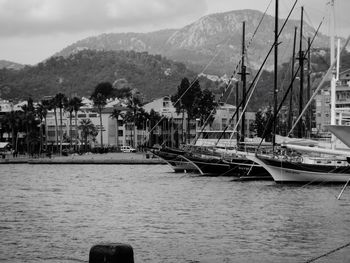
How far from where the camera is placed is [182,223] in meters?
40.1

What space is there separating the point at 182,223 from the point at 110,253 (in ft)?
77.1

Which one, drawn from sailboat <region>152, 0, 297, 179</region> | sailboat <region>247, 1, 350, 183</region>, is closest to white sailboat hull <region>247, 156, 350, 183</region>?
sailboat <region>247, 1, 350, 183</region>

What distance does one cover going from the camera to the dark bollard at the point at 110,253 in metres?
16.6

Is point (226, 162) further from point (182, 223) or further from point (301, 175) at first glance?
point (182, 223)

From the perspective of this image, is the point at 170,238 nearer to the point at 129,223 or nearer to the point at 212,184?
the point at 129,223

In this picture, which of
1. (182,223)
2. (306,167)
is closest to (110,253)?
(182,223)

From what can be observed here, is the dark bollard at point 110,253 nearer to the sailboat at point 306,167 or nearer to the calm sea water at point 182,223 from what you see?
the calm sea water at point 182,223

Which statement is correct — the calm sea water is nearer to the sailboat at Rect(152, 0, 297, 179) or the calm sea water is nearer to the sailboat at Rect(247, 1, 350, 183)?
the sailboat at Rect(247, 1, 350, 183)

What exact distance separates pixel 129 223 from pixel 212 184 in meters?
33.4

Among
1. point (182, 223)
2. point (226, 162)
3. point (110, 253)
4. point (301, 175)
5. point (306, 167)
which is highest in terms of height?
point (110, 253)

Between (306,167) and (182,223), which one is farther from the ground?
(306,167)

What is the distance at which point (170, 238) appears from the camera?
1340 inches

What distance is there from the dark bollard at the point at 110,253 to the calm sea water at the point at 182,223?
11.2 metres

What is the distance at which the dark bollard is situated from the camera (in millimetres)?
16641
